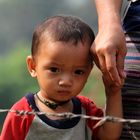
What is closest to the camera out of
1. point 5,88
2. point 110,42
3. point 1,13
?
point 110,42

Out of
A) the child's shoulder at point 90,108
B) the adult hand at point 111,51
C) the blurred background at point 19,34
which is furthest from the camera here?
the blurred background at point 19,34

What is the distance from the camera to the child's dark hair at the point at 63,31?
75.0 inches

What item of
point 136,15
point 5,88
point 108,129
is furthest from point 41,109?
point 5,88

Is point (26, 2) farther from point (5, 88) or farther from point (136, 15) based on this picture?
point (136, 15)

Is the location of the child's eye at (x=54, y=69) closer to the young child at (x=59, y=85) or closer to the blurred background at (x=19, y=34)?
the young child at (x=59, y=85)

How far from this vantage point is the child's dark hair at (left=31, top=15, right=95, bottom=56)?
6.25ft

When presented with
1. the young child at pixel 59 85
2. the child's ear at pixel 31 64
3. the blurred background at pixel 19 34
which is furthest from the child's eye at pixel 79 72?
the blurred background at pixel 19 34

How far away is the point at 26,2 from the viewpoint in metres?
5.95

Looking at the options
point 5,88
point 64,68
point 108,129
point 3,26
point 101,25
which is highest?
point 101,25

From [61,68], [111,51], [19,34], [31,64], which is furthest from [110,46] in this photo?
[19,34]

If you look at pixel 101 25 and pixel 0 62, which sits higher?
pixel 101 25

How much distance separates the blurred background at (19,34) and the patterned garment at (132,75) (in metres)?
2.97

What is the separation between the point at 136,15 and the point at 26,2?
4.02 metres

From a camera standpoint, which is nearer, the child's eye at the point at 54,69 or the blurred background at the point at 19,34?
the child's eye at the point at 54,69
